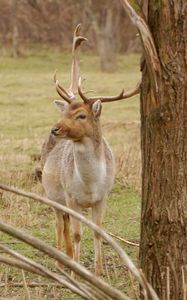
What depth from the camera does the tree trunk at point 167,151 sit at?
180 inches

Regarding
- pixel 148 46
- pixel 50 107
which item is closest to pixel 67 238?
pixel 148 46

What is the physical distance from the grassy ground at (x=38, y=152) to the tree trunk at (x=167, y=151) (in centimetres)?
93

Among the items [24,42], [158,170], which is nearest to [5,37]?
[24,42]

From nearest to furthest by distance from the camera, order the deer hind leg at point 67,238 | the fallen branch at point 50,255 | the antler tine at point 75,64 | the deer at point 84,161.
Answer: the fallen branch at point 50,255 < the deer at point 84,161 < the deer hind leg at point 67,238 < the antler tine at point 75,64

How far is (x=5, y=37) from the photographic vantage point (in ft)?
98.2

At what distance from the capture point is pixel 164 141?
466cm

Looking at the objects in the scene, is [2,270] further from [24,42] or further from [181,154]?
[24,42]

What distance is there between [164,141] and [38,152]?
792 cm

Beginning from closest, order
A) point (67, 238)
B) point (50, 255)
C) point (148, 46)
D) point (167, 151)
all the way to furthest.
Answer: point (50, 255) < point (148, 46) < point (167, 151) < point (67, 238)

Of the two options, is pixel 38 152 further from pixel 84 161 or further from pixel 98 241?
pixel 98 241

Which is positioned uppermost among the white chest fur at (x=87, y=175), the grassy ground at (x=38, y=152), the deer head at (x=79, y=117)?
the deer head at (x=79, y=117)

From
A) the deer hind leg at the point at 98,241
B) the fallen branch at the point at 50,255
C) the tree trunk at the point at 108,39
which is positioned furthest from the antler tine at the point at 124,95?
the tree trunk at the point at 108,39

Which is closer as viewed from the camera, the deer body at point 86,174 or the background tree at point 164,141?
the background tree at point 164,141

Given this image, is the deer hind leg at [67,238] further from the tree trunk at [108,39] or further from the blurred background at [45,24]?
the blurred background at [45,24]
